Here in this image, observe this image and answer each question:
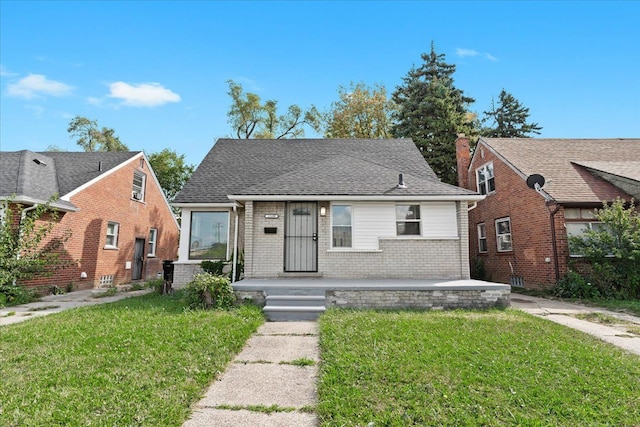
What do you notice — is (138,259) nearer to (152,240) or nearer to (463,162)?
(152,240)

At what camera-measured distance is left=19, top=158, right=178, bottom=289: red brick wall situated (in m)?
11.8

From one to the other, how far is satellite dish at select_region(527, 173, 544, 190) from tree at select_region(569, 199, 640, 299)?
1.90 meters

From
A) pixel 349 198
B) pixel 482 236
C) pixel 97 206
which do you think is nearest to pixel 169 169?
pixel 97 206

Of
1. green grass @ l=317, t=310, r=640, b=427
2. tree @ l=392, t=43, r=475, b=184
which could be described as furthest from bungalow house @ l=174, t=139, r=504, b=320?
tree @ l=392, t=43, r=475, b=184

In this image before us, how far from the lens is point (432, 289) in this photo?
7.30 meters

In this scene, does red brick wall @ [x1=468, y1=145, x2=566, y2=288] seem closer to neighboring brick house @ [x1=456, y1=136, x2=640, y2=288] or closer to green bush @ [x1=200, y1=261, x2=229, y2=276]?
neighboring brick house @ [x1=456, y1=136, x2=640, y2=288]

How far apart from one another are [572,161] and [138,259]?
2022 cm

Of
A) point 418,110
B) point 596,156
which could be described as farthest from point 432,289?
point 418,110

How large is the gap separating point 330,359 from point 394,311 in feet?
10.9

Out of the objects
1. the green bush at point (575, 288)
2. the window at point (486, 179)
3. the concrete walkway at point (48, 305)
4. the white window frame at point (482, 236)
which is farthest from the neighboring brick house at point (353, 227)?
the white window frame at point (482, 236)

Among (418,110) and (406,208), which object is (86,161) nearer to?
(406,208)

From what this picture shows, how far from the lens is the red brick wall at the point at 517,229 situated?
35.8ft

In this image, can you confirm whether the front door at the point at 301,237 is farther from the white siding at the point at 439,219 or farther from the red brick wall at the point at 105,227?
the red brick wall at the point at 105,227

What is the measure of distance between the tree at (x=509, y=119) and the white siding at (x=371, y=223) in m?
23.1
